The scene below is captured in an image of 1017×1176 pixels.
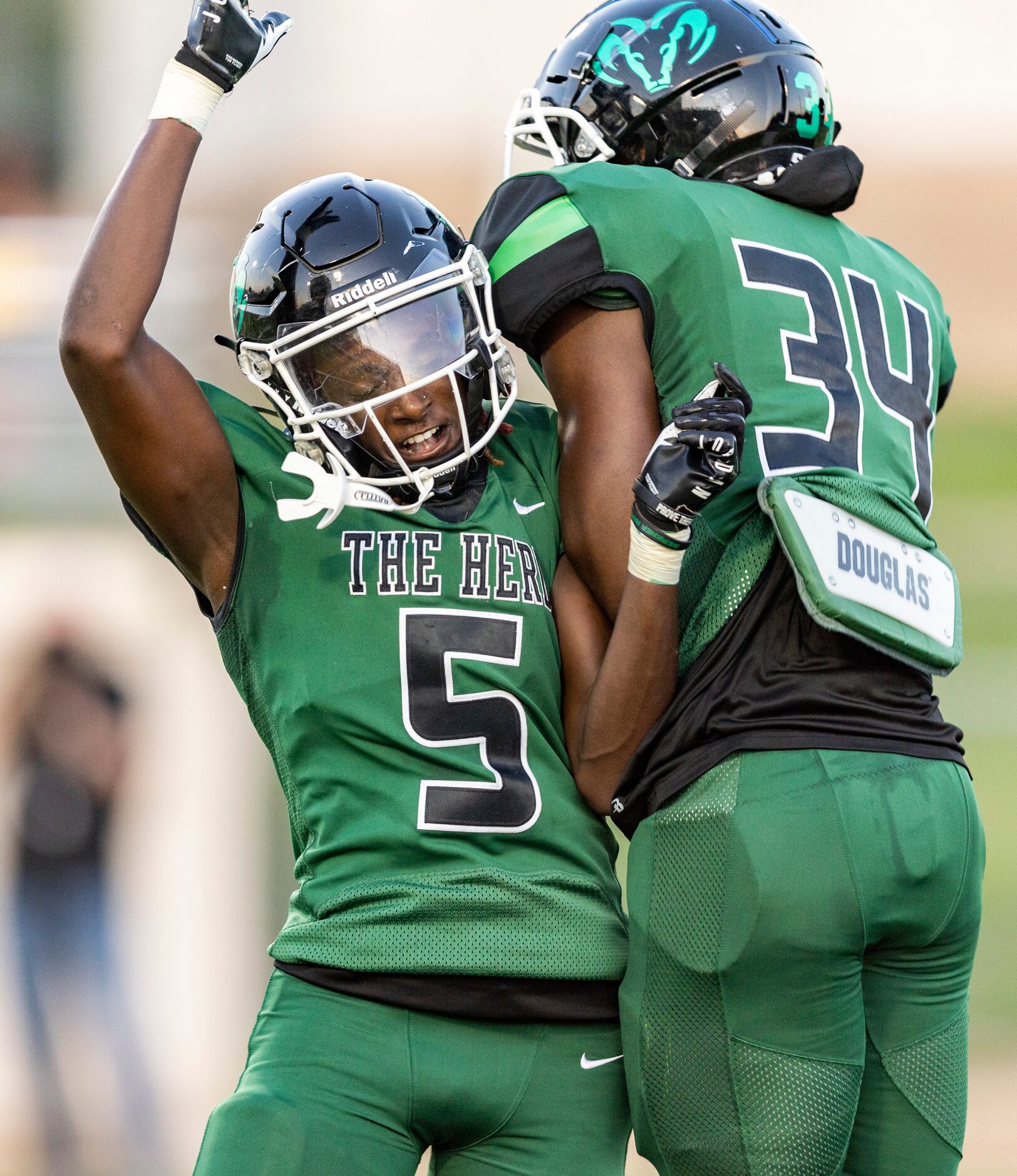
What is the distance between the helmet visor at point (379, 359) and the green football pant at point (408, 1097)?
2.61 ft

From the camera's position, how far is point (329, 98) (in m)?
8.17

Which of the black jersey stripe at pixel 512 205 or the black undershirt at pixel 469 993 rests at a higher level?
the black jersey stripe at pixel 512 205

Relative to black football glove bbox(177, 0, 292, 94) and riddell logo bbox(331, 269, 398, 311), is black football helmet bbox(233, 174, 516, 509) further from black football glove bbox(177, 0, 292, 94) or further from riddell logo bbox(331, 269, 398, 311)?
black football glove bbox(177, 0, 292, 94)

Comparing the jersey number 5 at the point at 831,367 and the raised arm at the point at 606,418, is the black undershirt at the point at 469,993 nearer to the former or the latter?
the raised arm at the point at 606,418

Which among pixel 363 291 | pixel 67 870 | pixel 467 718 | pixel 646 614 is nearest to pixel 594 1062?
pixel 467 718

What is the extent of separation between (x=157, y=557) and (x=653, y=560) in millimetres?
4661

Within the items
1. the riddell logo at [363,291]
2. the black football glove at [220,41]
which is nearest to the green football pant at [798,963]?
the riddell logo at [363,291]

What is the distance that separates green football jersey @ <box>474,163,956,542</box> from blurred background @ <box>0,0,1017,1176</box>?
259 cm

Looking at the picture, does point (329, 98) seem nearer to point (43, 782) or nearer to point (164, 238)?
point (43, 782)

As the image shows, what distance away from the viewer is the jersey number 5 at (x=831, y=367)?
199cm

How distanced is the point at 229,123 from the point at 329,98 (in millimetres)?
651

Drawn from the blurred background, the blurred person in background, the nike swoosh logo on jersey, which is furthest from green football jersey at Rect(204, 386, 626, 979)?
the blurred person in background

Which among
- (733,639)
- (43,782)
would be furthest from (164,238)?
(43,782)

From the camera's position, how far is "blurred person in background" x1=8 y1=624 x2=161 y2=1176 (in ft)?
14.9
